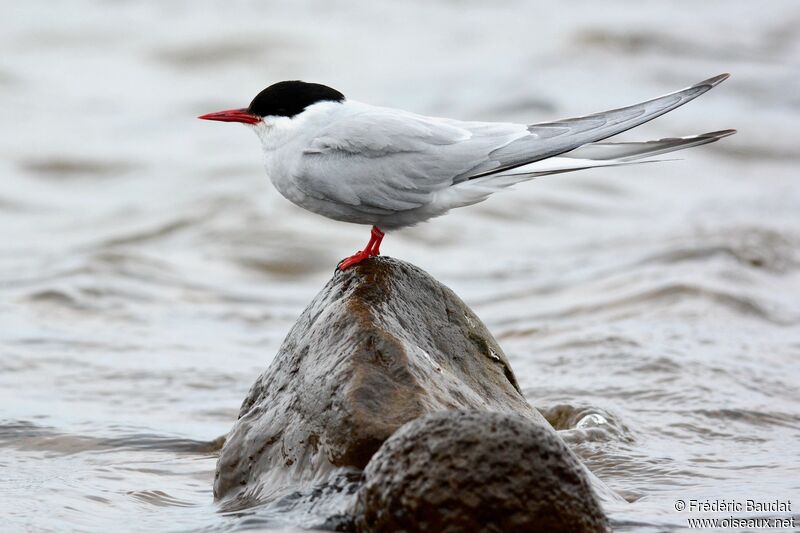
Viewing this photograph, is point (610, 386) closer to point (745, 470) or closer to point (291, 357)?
point (745, 470)

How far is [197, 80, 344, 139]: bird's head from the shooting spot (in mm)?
5176

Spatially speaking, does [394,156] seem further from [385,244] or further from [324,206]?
[385,244]

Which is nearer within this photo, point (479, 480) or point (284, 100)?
point (479, 480)

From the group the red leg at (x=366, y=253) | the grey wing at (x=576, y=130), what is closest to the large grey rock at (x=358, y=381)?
the red leg at (x=366, y=253)

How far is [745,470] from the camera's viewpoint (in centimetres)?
528

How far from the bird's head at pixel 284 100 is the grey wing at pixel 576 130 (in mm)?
773

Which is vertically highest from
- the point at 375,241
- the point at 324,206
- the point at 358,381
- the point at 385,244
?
the point at 324,206

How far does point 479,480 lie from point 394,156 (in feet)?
6.05

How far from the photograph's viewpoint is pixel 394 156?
5020 millimetres

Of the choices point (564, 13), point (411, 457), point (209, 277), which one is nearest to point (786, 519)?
point (411, 457)

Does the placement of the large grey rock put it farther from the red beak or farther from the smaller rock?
the red beak

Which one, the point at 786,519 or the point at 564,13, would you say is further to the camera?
the point at 564,13

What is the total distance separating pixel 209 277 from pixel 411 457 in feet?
21.6

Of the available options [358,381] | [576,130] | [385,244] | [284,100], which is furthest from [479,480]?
[385,244]
